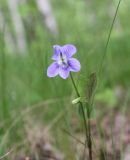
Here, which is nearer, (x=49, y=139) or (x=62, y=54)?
(x=62, y=54)

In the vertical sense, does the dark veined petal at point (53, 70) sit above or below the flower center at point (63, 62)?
below

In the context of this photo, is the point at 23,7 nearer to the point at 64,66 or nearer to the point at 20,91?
the point at 20,91

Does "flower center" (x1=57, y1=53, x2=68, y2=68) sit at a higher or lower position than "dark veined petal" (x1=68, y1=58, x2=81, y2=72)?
higher

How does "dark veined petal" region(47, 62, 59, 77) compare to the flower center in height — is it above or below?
below

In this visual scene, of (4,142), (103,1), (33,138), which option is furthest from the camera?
(103,1)

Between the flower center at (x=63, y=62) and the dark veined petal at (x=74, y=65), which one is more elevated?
the flower center at (x=63, y=62)

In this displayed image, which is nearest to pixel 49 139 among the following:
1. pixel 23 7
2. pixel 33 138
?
pixel 33 138

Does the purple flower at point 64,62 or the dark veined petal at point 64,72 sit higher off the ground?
the purple flower at point 64,62

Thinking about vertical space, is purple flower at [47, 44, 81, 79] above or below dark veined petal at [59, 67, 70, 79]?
above
